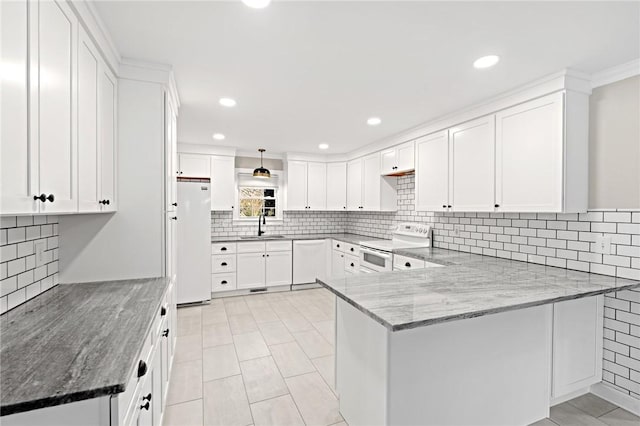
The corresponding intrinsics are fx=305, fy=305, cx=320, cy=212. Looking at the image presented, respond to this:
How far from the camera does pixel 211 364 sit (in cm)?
274

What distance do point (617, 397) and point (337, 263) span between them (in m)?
3.48

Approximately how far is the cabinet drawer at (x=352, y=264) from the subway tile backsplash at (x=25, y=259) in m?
3.46

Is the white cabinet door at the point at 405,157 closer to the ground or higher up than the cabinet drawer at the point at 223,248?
higher up


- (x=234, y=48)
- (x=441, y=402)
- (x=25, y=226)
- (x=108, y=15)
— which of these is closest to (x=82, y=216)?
(x=25, y=226)

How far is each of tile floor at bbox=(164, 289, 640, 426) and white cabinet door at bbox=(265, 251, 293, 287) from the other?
36.9 inches

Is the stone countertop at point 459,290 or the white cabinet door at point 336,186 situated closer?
the stone countertop at point 459,290

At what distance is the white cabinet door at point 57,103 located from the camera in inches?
45.6

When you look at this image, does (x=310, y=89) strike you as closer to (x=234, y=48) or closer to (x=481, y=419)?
(x=234, y=48)

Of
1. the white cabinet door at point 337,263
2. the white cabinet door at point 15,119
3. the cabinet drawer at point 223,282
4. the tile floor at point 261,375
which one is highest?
the white cabinet door at point 15,119

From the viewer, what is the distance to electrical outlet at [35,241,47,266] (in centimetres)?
172

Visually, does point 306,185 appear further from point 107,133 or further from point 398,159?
point 107,133

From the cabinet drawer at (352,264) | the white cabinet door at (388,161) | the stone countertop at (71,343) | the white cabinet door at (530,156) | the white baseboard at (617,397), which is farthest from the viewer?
the cabinet drawer at (352,264)

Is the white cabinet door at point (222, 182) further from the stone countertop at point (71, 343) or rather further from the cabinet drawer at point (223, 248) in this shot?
the stone countertop at point (71, 343)

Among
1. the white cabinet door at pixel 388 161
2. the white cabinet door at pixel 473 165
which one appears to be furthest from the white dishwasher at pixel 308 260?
the white cabinet door at pixel 473 165
